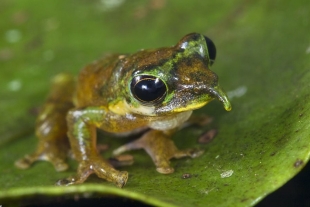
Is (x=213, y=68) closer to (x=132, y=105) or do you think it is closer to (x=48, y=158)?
(x=132, y=105)

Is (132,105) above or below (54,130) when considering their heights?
below

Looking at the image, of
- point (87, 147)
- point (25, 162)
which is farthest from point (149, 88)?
point (25, 162)

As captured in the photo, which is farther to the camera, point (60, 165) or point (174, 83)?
point (60, 165)

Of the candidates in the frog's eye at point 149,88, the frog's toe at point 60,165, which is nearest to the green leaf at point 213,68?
the frog's toe at point 60,165

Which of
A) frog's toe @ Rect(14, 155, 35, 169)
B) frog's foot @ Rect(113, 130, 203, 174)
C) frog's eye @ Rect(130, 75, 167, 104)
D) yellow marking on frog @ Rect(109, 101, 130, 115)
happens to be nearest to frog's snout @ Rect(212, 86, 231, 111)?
frog's eye @ Rect(130, 75, 167, 104)

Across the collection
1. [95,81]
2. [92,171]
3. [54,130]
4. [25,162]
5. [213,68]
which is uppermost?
[213,68]

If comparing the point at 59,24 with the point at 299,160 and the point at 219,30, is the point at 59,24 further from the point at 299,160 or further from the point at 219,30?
the point at 299,160
